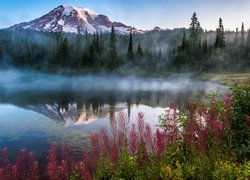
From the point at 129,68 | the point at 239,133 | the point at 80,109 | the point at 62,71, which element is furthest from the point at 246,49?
the point at 239,133

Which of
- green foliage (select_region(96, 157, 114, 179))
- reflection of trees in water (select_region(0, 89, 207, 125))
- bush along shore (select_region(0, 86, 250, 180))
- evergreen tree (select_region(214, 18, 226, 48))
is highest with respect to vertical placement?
evergreen tree (select_region(214, 18, 226, 48))

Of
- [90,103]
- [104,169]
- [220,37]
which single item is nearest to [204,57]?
[220,37]

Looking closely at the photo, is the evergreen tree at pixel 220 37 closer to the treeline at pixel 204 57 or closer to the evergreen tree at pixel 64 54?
the treeline at pixel 204 57

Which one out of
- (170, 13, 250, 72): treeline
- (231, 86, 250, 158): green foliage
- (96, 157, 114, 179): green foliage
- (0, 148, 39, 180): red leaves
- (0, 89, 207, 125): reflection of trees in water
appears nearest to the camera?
(0, 148, 39, 180): red leaves

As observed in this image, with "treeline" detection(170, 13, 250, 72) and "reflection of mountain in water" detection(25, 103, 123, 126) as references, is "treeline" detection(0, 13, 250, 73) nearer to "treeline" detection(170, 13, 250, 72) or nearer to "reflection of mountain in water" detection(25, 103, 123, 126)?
"treeline" detection(170, 13, 250, 72)

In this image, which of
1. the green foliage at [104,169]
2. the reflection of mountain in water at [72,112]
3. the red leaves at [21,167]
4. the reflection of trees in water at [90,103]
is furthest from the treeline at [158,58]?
the red leaves at [21,167]

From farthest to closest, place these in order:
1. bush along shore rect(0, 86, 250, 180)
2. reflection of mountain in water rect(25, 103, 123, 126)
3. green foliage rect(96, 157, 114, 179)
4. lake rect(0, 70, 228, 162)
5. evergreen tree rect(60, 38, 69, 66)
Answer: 1. evergreen tree rect(60, 38, 69, 66)
2. reflection of mountain in water rect(25, 103, 123, 126)
3. lake rect(0, 70, 228, 162)
4. green foliage rect(96, 157, 114, 179)
5. bush along shore rect(0, 86, 250, 180)

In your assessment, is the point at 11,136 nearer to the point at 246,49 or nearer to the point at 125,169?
the point at 125,169

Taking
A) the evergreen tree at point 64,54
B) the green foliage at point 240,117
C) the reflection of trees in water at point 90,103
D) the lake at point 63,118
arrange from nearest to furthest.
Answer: the green foliage at point 240,117, the lake at point 63,118, the reflection of trees in water at point 90,103, the evergreen tree at point 64,54

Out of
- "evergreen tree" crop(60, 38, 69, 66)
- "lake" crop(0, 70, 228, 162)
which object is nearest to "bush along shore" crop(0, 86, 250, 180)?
"lake" crop(0, 70, 228, 162)

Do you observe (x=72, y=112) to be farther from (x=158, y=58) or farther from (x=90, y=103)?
(x=158, y=58)

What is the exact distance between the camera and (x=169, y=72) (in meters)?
123

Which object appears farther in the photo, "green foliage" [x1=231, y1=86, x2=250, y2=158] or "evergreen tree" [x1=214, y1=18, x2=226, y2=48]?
"evergreen tree" [x1=214, y1=18, x2=226, y2=48]

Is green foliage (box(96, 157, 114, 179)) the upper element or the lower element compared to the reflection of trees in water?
upper
